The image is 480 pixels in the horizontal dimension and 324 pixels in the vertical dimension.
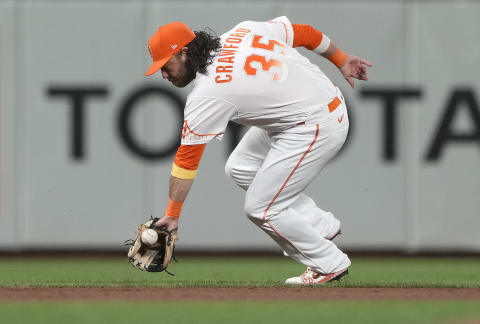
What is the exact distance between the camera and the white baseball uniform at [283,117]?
6.45 meters

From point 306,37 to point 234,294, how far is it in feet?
5.57

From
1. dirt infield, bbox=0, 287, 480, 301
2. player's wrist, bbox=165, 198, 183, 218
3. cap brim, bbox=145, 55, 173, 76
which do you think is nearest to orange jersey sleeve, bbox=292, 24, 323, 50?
cap brim, bbox=145, 55, 173, 76

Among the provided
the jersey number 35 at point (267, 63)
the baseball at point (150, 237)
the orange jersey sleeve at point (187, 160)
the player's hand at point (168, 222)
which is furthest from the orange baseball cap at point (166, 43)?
the baseball at point (150, 237)

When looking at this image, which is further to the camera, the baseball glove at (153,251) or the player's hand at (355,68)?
the player's hand at (355,68)

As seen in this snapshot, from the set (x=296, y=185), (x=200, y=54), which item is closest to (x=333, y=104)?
(x=296, y=185)

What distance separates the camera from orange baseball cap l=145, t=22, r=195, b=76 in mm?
6301

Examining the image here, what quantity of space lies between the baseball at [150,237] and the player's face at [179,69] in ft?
2.94

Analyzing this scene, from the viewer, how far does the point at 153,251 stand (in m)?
6.73

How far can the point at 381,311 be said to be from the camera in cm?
561

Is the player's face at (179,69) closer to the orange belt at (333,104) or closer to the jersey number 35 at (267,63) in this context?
the jersey number 35 at (267,63)

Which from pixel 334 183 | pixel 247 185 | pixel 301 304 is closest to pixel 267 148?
pixel 247 185

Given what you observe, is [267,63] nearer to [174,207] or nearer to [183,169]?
[183,169]

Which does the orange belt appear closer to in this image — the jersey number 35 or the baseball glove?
the jersey number 35

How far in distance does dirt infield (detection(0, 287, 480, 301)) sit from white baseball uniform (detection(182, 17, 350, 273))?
0.33 meters
